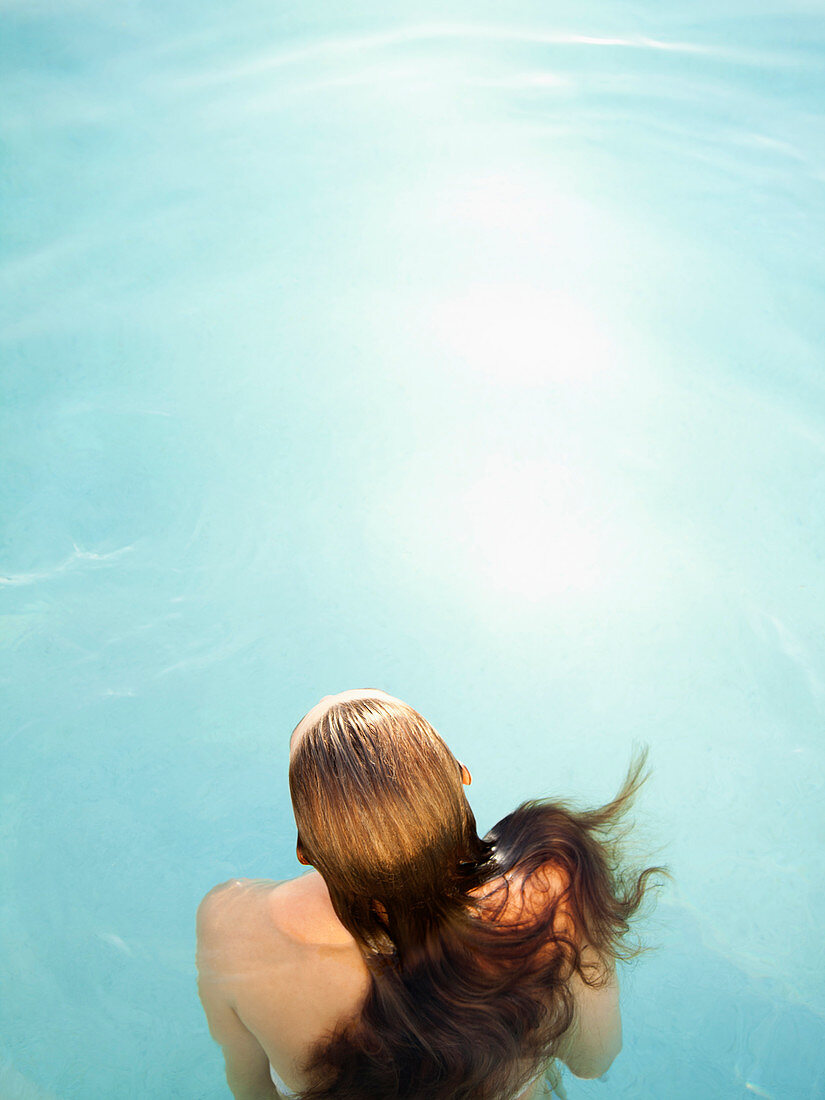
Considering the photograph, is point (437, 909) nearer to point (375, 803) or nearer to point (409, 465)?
point (375, 803)

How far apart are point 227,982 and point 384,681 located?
0.81 metres

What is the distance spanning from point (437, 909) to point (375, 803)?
151 millimetres

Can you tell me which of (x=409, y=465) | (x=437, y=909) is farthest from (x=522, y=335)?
(x=437, y=909)

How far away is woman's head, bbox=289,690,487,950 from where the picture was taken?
26.4 inches

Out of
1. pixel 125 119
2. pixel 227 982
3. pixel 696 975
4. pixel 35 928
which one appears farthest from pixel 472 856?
pixel 125 119

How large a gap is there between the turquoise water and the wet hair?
59 centimetres

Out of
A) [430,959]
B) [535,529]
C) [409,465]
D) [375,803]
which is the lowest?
[430,959]

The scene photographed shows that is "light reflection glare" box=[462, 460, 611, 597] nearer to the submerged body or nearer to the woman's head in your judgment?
the submerged body

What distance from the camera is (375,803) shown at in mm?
669

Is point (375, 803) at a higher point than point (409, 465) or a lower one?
lower

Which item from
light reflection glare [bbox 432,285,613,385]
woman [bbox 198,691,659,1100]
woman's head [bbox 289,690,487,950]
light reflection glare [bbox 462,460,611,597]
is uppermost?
light reflection glare [bbox 432,285,613,385]

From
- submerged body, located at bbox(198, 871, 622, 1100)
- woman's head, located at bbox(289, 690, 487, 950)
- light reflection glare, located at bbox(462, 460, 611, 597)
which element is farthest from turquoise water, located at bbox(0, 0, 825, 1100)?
woman's head, located at bbox(289, 690, 487, 950)

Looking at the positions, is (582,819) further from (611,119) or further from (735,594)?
(611,119)

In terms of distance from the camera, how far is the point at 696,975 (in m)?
1.37
